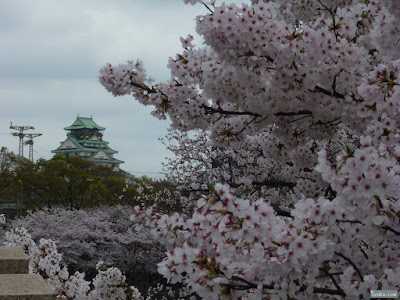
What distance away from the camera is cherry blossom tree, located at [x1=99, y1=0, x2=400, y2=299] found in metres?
2.82

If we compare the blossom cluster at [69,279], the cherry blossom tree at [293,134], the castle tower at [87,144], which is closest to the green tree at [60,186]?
the blossom cluster at [69,279]

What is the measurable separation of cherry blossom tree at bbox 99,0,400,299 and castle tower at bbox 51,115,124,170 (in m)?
71.8

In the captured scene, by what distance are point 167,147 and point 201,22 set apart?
12.1 m

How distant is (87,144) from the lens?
279ft

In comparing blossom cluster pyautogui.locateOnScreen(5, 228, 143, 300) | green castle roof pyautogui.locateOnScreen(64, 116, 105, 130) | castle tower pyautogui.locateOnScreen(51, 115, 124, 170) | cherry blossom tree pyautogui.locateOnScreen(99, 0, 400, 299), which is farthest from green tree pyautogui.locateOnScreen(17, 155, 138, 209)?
green castle roof pyautogui.locateOnScreen(64, 116, 105, 130)

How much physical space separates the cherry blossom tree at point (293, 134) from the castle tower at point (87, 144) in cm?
7179

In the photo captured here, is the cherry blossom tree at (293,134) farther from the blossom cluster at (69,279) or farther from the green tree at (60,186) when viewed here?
the green tree at (60,186)

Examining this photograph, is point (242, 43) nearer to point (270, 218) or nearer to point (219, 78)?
point (219, 78)

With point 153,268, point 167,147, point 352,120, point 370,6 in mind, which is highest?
point 167,147

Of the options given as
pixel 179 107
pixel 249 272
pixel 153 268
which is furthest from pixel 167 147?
pixel 249 272

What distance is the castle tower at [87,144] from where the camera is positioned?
80312 mm

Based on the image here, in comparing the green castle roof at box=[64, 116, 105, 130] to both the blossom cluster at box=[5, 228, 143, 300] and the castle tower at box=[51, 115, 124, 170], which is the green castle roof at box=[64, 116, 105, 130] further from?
the blossom cluster at box=[5, 228, 143, 300]

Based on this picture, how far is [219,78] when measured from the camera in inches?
199

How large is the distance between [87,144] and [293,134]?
81.6 meters
